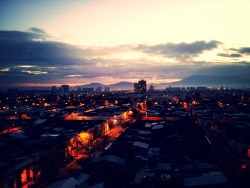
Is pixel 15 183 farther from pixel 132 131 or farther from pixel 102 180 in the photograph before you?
pixel 132 131

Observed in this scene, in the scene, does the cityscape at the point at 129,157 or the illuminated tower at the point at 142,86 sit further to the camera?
the illuminated tower at the point at 142,86

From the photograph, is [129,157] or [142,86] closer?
[129,157]

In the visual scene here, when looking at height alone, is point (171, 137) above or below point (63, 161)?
above

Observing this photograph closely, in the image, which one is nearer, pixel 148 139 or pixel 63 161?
pixel 63 161

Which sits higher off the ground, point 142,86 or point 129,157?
point 142,86

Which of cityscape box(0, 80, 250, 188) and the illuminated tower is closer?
cityscape box(0, 80, 250, 188)

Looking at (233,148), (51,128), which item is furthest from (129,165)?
(51,128)

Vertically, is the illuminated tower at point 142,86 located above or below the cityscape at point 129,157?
above

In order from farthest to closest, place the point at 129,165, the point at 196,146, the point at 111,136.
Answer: the point at 111,136
the point at 196,146
the point at 129,165

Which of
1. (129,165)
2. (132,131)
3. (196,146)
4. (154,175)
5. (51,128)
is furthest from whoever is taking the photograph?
(51,128)

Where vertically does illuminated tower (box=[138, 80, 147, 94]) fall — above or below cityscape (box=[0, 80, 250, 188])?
above
